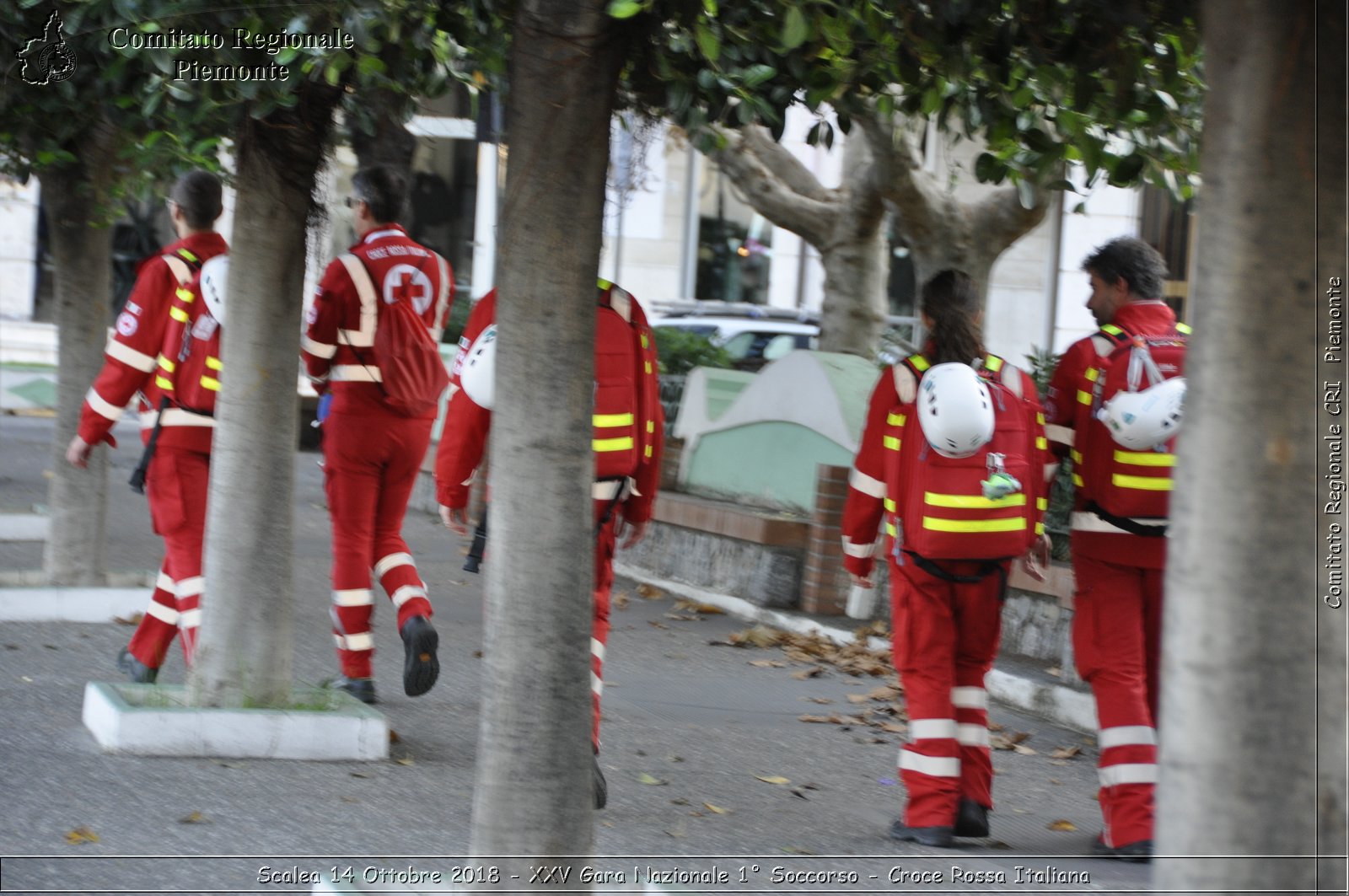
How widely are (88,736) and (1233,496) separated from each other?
4.56 meters

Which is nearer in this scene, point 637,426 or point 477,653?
point 637,426

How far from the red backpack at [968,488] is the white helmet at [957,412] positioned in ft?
0.24

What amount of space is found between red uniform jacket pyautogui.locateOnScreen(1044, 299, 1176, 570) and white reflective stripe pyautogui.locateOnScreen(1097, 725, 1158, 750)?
535 millimetres

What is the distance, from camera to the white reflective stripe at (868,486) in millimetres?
5625

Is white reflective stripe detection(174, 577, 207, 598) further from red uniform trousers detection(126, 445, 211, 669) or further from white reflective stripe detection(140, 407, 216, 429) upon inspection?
white reflective stripe detection(140, 407, 216, 429)

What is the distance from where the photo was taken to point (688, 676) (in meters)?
8.29

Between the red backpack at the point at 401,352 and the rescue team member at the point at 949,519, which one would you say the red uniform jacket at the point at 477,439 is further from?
the red backpack at the point at 401,352

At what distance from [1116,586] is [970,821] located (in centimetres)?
94

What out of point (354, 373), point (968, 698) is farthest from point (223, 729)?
point (968, 698)

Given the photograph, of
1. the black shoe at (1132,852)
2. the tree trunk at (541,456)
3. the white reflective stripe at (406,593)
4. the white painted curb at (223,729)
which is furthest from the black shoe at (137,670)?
the black shoe at (1132,852)

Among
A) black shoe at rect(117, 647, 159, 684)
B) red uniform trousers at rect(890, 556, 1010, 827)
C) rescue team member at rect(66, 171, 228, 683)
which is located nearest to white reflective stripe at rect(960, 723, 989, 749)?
red uniform trousers at rect(890, 556, 1010, 827)

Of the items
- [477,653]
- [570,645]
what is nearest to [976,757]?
[570,645]

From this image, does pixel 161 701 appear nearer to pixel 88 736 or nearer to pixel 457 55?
pixel 88 736

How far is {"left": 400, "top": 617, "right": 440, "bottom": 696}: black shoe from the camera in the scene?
6.37m
